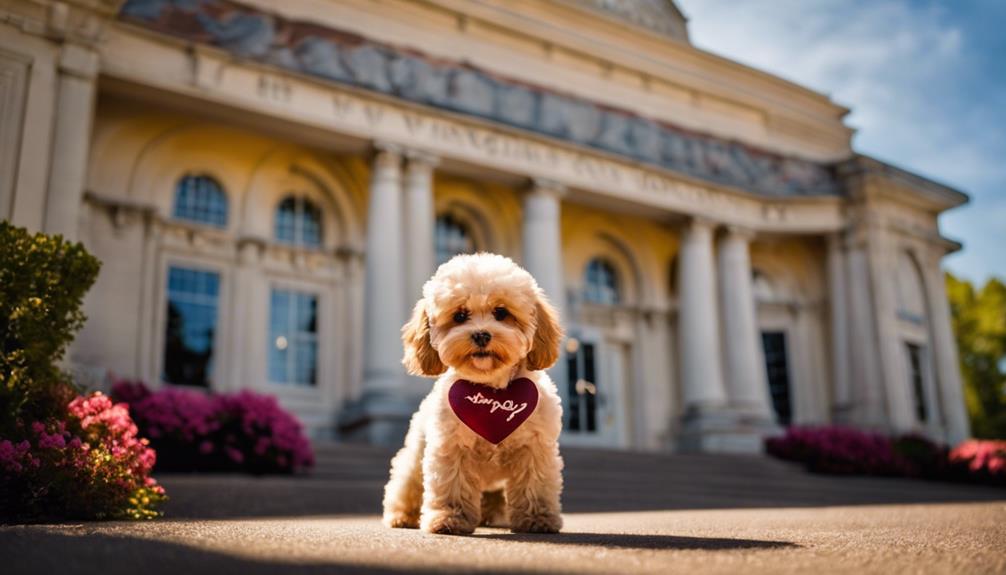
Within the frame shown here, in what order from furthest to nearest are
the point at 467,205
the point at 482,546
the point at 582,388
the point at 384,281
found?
the point at 582,388 < the point at 467,205 < the point at 384,281 < the point at 482,546

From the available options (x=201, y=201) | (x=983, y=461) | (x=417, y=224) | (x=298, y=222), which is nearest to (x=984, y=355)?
(x=983, y=461)

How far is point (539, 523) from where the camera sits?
14.5 ft

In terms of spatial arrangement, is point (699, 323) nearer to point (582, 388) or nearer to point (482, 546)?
point (582, 388)

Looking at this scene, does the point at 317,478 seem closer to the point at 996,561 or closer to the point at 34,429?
the point at 34,429

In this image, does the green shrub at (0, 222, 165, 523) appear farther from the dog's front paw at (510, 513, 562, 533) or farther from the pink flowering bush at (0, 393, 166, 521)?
the dog's front paw at (510, 513, 562, 533)

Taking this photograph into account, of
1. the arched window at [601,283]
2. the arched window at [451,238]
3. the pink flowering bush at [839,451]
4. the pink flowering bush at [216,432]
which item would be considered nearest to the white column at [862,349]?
the pink flowering bush at [839,451]

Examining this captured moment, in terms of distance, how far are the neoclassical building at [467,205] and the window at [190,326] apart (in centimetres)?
4

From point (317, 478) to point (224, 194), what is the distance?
765cm

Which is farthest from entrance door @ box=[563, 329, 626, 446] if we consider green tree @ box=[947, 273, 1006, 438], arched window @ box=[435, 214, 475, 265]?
green tree @ box=[947, 273, 1006, 438]

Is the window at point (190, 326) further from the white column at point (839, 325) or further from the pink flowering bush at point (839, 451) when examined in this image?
the white column at point (839, 325)

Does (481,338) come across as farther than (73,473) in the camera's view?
No

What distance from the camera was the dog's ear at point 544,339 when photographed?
448cm

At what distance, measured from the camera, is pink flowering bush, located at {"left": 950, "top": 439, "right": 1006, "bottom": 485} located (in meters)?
16.9

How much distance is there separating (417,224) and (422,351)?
1172 cm
